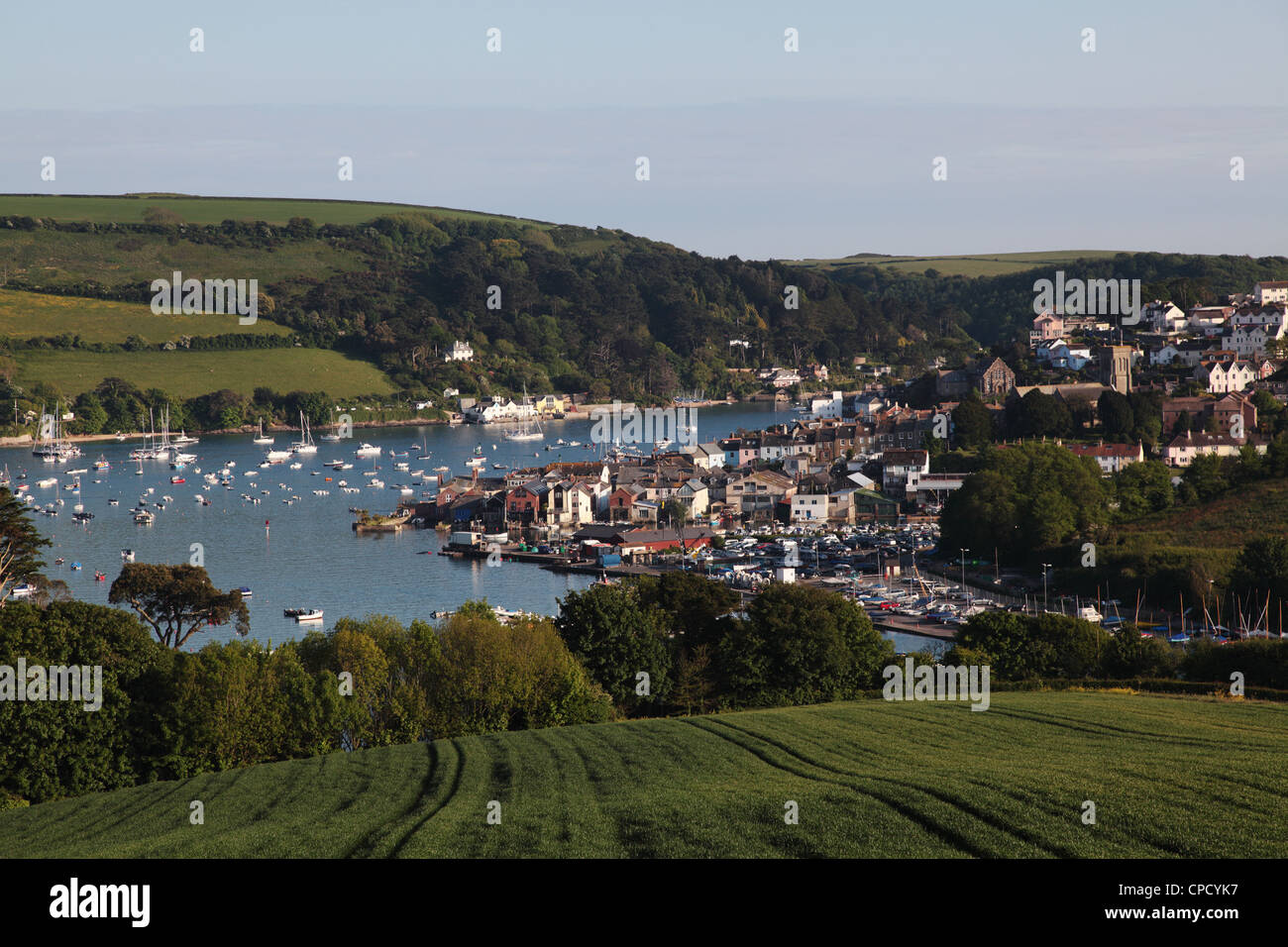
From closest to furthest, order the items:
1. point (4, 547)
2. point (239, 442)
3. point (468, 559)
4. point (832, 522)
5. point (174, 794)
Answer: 1. point (174, 794)
2. point (4, 547)
3. point (468, 559)
4. point (832, 522)
5. point (239, 442)

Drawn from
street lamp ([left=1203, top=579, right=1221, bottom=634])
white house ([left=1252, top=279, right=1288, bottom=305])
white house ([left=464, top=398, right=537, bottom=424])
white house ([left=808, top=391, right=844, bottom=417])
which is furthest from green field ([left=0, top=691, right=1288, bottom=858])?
white house ([left=464, top=398, right=537, bottom=424])

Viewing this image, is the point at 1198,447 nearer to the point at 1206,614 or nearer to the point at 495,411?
the point at 1206,614

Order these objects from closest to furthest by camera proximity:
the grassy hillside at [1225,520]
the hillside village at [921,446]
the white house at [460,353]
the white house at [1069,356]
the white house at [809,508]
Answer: the grassy hillside at [1225,520] < the white house at [809,508] < the hillside village at [921,446] < the white house at [1069,356] < the white house at [460,353]

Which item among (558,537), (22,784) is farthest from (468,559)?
(22,784)

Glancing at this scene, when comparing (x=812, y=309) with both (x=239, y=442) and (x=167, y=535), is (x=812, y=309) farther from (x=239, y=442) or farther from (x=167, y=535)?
(x=167, y=535)

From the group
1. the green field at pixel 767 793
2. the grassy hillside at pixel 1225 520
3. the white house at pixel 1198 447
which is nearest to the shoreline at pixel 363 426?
the white house at pixel 1198 447

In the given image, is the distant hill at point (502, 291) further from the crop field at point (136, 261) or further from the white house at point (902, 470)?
the white house at point (902, 470)

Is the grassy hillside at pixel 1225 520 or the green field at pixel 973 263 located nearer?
the grassy hillside at pixel 1225 520
